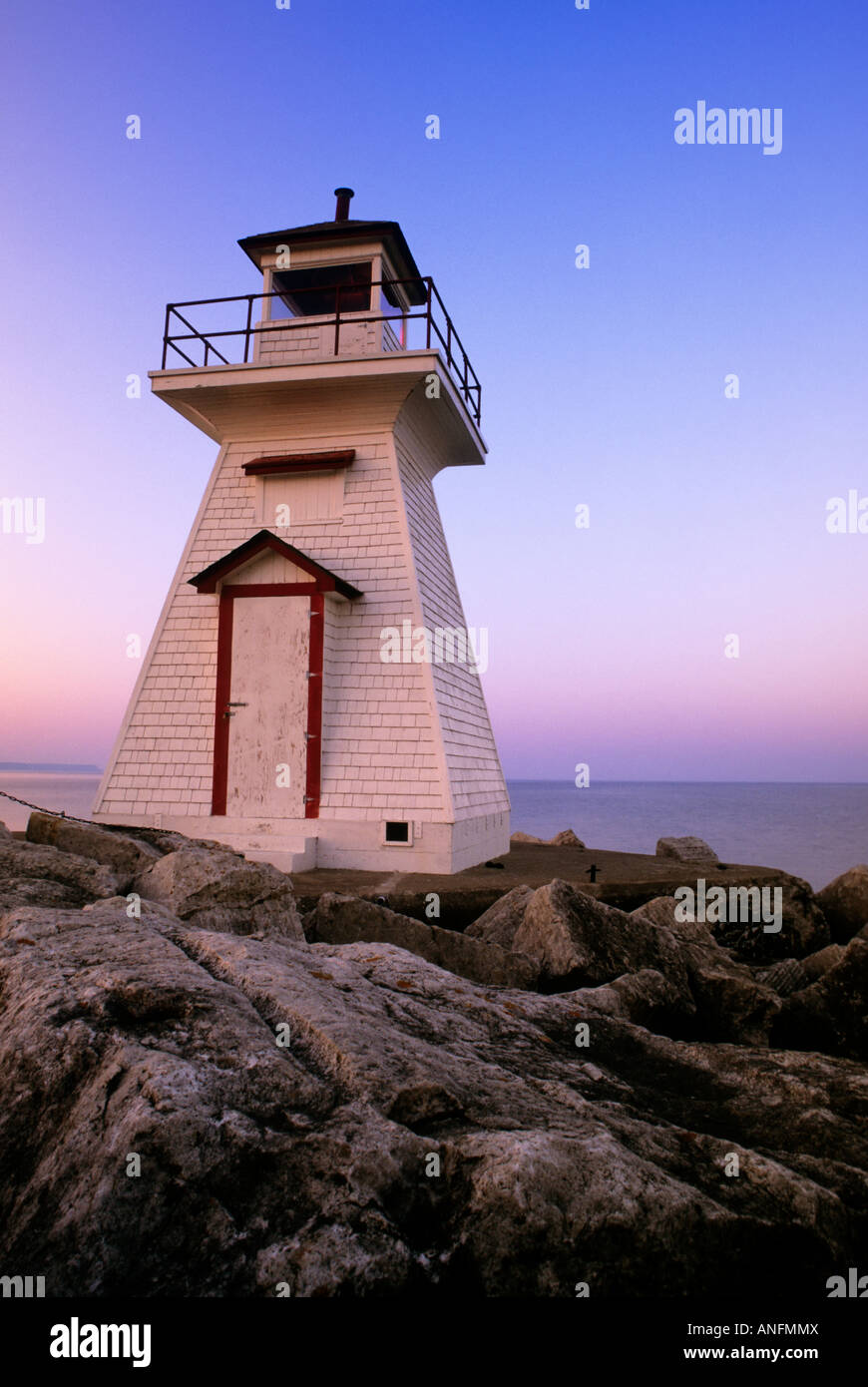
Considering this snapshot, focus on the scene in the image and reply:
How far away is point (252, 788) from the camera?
10156 millimetres

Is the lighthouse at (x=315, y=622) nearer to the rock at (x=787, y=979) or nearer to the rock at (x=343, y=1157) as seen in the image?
the rock at (x=787, y=979)

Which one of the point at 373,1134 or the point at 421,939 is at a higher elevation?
the point at 373,1134

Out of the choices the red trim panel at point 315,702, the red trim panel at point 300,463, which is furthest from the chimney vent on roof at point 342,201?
the red trim panel at point 315,702

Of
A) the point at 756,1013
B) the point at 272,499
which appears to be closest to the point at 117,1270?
the point at 756,1013

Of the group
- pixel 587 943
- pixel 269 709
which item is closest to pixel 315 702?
pixel 269 709

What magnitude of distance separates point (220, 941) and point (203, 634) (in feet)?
26.2

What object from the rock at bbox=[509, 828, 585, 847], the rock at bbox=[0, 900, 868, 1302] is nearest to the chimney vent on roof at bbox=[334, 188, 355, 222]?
the rock at bbox=[509, 828, 585, 847]

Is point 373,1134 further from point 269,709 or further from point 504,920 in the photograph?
point 269,709

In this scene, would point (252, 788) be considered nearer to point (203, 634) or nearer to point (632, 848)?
point (203, 634)

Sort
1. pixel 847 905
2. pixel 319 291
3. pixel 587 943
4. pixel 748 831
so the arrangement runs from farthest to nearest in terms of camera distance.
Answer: pixel 748 831, pixel 319 291, pixel 847 905, pixel 587 943

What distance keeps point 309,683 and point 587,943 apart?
6094 mm

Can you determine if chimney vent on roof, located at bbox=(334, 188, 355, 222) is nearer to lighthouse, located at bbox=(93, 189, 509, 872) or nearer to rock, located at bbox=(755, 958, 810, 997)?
lighthouse, located at bbox=(93, 189, 509, 872)

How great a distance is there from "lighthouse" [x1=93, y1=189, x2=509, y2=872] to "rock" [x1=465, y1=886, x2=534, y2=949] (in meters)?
2.90

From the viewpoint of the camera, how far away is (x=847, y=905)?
8.65 metres
